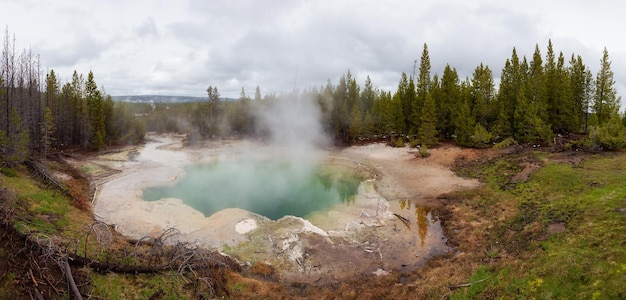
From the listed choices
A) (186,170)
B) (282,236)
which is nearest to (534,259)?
(282,236)

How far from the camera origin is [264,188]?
110ft

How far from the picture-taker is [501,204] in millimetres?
23859

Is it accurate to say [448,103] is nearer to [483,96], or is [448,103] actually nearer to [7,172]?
[483,96]

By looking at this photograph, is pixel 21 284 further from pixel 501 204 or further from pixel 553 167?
pixel 553 167

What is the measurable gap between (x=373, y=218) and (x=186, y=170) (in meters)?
26.3

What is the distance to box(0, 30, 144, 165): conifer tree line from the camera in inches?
1120

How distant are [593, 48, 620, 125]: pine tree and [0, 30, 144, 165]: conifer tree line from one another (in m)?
58.5

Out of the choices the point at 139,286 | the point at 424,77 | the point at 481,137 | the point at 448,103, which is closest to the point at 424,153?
the point at 481,137

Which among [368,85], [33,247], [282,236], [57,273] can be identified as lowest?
[282,236]

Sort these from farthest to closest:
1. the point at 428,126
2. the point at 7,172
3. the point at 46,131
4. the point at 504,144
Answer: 1. the point at 428,126
2. the point at 504,144
3. the point at 46,131
4. the point at 7,172

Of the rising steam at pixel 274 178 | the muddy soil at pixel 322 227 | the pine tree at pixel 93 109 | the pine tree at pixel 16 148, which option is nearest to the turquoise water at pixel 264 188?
the rising steam at pixel 274 178

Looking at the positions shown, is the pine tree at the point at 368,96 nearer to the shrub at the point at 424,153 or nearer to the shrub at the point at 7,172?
the shrub at the point at 424,153

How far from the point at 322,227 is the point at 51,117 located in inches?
1344

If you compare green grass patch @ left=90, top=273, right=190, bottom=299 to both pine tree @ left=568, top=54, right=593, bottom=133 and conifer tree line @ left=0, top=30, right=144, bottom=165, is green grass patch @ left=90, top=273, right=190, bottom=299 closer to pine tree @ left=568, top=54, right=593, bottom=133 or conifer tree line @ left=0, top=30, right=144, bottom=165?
conifer tree line @ left=0, top=30, right=144, bottom=165
